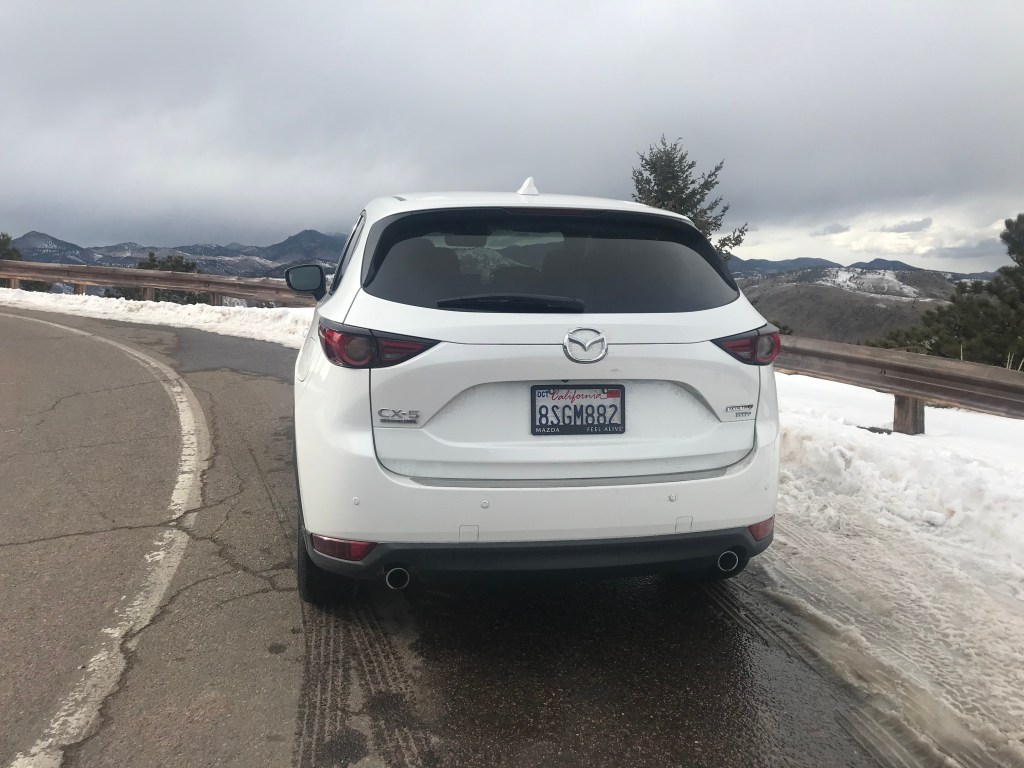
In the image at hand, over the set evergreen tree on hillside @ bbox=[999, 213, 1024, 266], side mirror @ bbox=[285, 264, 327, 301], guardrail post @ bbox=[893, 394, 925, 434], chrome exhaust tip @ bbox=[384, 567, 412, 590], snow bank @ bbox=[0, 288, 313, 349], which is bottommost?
guardrail post @ bbox=[893, 394, 925, 434]

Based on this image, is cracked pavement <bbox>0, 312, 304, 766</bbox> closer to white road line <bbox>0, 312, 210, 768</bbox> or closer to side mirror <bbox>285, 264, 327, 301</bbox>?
white road line <bbox>0, 312, 210, 768</bbox>

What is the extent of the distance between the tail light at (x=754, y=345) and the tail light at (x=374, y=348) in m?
1.17

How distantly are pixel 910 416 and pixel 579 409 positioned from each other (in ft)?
17.0

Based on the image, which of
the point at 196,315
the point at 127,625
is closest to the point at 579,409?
the point at 127,625

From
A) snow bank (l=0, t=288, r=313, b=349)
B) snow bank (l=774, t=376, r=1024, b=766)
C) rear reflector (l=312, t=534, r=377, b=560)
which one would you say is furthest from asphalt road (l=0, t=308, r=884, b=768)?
snow bank (l=0, t=288, r=313, b=349)

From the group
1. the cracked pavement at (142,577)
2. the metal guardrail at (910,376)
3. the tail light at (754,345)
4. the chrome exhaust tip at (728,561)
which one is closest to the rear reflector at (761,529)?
the chrome exhaust tip at (728,561)

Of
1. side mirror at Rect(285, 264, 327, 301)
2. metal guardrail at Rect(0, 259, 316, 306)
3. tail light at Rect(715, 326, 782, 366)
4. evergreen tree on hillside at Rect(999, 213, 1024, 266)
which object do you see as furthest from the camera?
evergreen tree on hillside at Rect(999, 213, 1024, 266)

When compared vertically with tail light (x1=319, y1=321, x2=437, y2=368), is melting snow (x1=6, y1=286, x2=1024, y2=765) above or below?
below

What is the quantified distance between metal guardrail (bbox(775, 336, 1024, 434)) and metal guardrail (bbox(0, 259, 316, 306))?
11.0m

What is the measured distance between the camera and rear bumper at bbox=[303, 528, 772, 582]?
8.59ft

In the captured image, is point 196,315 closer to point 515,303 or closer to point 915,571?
point 515,303

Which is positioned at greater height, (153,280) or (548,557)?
(153,280)

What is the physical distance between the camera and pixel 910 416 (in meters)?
6.57

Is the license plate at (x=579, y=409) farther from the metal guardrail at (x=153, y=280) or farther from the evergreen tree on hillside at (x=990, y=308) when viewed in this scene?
the evergreen tree on hillside at (x=990, y=308)
